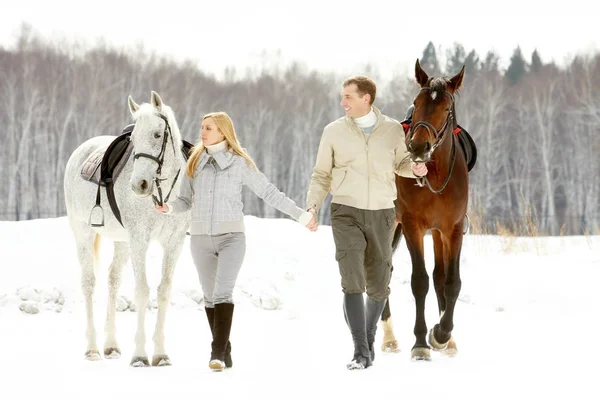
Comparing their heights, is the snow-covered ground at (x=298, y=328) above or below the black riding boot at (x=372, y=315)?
below

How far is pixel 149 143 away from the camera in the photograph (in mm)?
6098

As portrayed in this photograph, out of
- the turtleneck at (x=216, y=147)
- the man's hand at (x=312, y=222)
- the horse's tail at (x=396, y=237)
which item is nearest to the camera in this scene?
the man's hand at (x=312, y=222)

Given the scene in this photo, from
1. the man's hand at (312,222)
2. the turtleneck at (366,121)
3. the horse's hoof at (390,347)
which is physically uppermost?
the turtleneck at (366,121)

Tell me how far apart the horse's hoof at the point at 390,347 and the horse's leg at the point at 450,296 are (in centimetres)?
39

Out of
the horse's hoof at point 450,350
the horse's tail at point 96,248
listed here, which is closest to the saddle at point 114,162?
the horse's tail at point 96,248

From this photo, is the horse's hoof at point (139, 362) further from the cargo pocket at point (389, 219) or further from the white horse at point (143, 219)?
the cargo pocket at point (389, 219)

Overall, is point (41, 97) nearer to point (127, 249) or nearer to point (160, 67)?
point (160, 67)

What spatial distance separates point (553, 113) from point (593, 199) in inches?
283

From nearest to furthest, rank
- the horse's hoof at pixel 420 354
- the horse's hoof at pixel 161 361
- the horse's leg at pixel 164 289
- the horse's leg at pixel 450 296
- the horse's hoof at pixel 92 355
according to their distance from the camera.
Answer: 1. the horse's hoof at pixel 161 361
2. the horse's leg at pixel 164 289
3. the horse's hoof at pixel 420 354
4. the horse's leg at pixel 450 296
5. the horse's hoof at pixel 92 355

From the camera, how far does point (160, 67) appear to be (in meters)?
45.7

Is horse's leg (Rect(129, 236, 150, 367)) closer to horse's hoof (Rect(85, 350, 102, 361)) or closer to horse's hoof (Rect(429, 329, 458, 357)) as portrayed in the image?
horse's hoof (Rect(85, 350, 102, 361))

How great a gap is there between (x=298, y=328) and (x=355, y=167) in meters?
3.54

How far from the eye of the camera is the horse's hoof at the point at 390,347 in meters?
7.14

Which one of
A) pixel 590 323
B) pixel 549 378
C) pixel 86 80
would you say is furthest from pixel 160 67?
pixel 549 378
